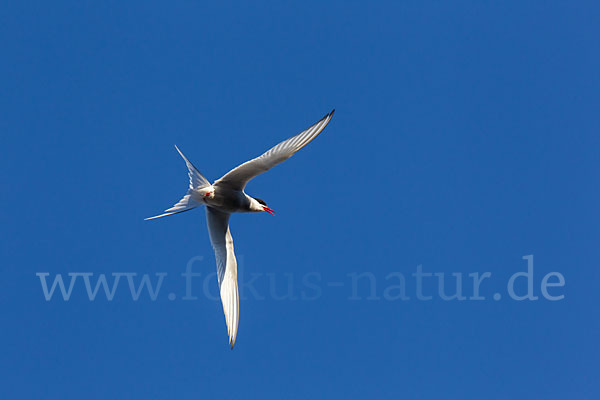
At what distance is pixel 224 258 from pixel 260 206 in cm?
88

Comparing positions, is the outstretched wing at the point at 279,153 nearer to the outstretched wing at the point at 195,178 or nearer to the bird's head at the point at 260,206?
the outstretched wing at the point at 195,178

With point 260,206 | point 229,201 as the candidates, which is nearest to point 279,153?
point 229,201

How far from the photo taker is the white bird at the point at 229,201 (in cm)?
687


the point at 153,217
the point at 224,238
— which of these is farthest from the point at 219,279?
the point at 153,217

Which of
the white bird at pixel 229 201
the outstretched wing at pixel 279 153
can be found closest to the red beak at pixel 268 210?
the white bird at pixel 229 201

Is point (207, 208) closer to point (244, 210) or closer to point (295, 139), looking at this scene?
point (244, 210)

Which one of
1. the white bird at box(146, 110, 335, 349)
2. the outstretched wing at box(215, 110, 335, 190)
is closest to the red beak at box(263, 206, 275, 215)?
the white bird at box(146, 110, 335, 349)

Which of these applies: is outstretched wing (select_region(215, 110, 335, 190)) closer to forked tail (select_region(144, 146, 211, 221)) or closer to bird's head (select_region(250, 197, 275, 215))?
forked tail (select_region(144, 146, 211, 221))

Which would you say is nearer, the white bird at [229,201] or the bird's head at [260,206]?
the white bird at [229,201]

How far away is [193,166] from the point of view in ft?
22.8

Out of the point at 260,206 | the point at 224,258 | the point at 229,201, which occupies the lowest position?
the point at 224,258

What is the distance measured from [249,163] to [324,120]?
0.96 meters

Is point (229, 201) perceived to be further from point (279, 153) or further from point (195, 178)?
point (279, 153)

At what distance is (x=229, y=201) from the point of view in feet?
24.3
